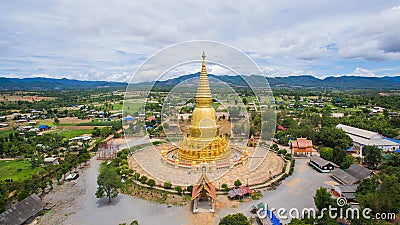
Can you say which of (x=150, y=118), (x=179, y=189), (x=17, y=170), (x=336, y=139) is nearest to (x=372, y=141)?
(x=336, y=139)

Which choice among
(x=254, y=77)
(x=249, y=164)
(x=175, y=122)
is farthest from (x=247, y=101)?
(x=254, y=77)

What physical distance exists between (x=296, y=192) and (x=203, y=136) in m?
8.94

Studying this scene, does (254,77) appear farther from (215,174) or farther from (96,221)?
(96,221)

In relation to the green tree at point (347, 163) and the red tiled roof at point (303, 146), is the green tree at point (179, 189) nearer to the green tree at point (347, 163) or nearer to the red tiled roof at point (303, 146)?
the green tree at point (347, 163)

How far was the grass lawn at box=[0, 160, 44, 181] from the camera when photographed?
72.5 ft

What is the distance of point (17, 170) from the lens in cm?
2355

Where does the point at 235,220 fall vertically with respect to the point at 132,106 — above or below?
below

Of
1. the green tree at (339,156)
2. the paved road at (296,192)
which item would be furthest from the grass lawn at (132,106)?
Answer: the green tree at (339,156)

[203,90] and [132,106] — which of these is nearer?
[132,106]

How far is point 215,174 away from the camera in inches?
837

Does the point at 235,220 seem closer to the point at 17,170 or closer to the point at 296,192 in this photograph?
the point at 296,192

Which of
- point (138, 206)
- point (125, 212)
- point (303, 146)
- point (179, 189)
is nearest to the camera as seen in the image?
point (125, 212)

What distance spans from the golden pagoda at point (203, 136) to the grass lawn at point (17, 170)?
12937mm

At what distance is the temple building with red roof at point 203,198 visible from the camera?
1550 centimetres
